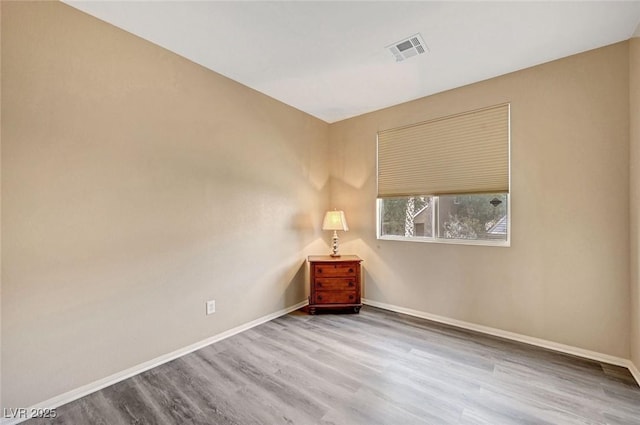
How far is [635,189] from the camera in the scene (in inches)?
78.3

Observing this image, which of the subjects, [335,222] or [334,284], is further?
[335,222]

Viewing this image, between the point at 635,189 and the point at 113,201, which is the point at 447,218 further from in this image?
the point at 113,201

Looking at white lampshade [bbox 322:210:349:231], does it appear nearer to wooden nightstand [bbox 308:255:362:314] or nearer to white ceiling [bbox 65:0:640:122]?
wooden nightstand [bbox 308:255:362:314]

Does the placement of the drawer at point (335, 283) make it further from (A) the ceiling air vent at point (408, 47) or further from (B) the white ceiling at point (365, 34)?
(A) the ceiling air vent at point (408, 47)

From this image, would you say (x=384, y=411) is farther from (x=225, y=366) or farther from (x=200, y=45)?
(x=200, y=45)

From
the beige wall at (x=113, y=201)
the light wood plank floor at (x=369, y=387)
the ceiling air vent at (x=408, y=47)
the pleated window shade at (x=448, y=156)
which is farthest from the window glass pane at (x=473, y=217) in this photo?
the beige wall at (x=113, y=201)

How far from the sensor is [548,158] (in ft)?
7.89

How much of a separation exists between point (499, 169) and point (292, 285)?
275 centimetres

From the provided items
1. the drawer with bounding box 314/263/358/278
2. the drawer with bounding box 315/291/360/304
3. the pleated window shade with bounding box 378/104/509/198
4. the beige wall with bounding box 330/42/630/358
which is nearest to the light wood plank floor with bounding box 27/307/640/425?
the beige wall with bounding box 330/42/630/358

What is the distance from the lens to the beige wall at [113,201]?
160 centimetres

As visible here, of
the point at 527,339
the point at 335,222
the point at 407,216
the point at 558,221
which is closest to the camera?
the point at 558,221

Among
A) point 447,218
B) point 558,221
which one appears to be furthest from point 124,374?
point 558,221

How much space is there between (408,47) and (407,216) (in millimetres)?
1928

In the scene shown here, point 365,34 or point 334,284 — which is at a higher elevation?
point 365,34
